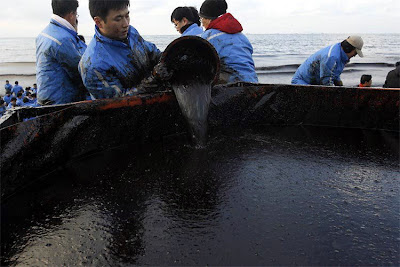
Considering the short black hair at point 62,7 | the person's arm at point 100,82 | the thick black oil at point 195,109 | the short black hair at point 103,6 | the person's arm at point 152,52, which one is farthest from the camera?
the short black hair at point 62,7

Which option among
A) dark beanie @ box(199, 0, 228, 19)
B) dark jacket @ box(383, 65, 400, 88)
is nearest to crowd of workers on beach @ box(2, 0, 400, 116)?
dark beanie @ box(199, 0, 228, 19)

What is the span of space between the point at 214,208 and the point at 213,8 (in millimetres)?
2820

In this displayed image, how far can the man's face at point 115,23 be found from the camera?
259 centimetres

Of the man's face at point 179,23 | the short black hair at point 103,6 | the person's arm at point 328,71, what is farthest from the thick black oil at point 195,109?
the person's arm at point 328,71

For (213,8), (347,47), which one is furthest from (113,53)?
(347,47)

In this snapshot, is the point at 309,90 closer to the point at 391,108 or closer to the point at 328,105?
the point at 328,105

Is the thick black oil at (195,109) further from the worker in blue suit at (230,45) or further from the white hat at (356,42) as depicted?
the white hat at (356,42)

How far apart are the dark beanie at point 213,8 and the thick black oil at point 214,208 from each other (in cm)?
194

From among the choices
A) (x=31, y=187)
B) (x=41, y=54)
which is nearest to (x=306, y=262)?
(x=31, y=187)

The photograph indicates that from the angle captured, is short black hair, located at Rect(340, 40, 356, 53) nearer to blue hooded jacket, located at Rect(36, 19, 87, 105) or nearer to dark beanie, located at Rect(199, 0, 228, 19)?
dark beanie, located at Rect(199, 0, 228, 19)

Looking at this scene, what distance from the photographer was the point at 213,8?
3840 millimetres

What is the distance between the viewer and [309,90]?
10.7 feet

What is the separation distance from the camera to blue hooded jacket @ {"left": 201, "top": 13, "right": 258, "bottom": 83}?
357 cm

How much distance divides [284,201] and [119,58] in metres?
1.88
